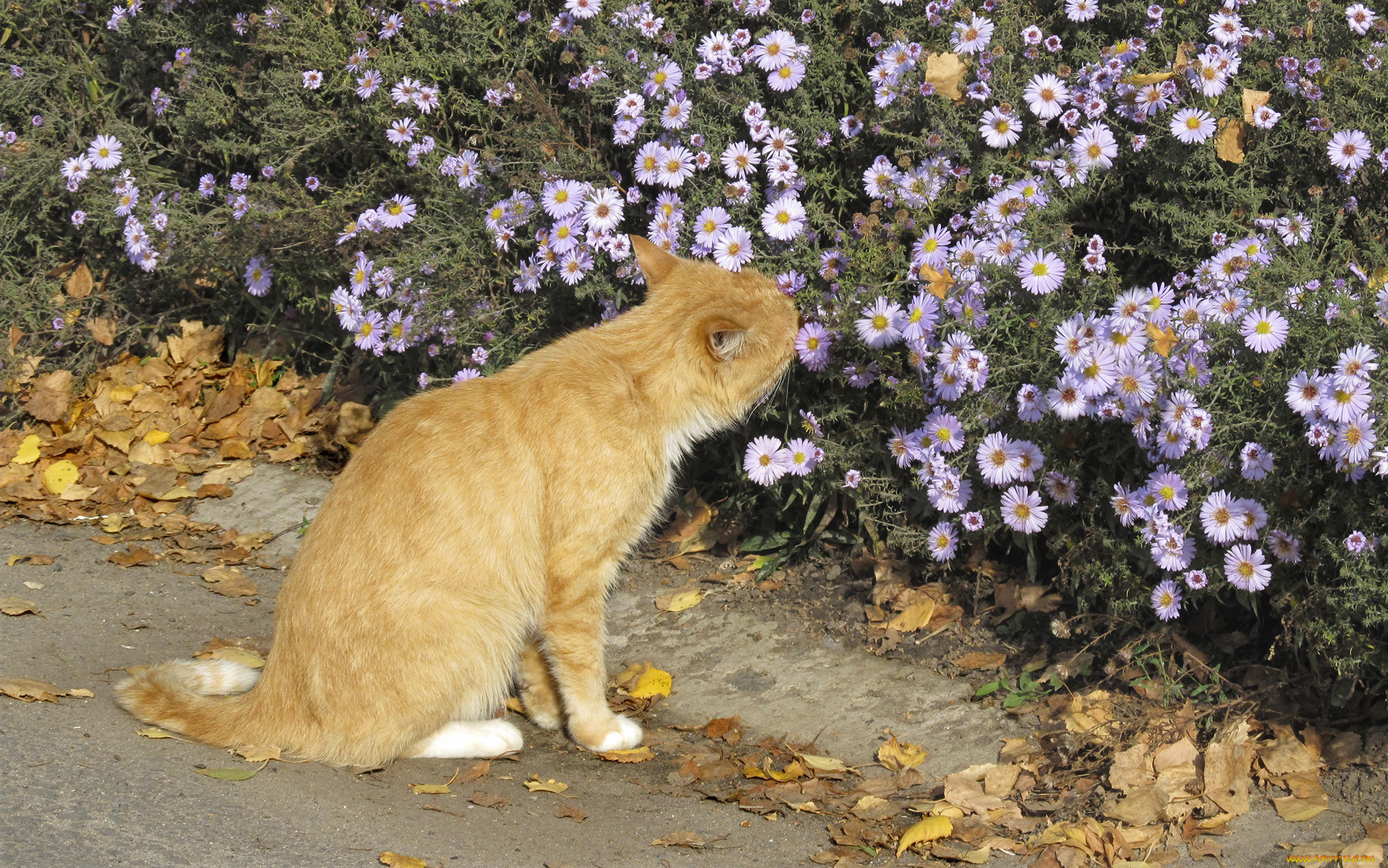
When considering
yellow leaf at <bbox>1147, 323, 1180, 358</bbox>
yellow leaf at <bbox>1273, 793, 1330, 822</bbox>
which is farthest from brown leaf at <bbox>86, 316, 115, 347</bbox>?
yellow leaf at <bbox>1273, 793, 1330, 822</bbox>

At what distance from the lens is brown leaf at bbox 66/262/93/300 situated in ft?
21.6

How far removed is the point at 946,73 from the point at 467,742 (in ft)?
10.0

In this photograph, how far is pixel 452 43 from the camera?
17.4 ft

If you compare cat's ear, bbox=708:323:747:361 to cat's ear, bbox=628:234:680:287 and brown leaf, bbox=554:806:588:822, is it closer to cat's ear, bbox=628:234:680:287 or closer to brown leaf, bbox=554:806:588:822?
cat's ear, bbox=628:234:680:287

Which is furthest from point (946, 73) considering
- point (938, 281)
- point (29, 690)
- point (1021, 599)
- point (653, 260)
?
point (29, 690)

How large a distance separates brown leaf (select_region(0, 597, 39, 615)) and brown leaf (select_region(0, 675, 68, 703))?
0.79m

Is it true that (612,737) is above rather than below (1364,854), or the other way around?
below

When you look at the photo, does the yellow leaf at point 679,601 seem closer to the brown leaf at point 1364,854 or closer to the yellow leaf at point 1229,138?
the brown leaf at point 1364,854

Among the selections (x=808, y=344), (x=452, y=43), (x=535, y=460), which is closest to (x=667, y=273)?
(x=808, y=344)

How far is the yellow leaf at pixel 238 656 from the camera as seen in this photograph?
439cm

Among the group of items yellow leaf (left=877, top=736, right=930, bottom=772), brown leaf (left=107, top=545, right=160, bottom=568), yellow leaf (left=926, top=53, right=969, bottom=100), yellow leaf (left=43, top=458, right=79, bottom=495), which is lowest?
yellow leaf (left=877, top=736, right=930, bottom=772)

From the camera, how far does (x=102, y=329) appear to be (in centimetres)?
649

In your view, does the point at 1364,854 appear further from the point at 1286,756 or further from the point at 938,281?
the point at 938,281

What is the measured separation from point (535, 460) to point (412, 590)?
609mm
